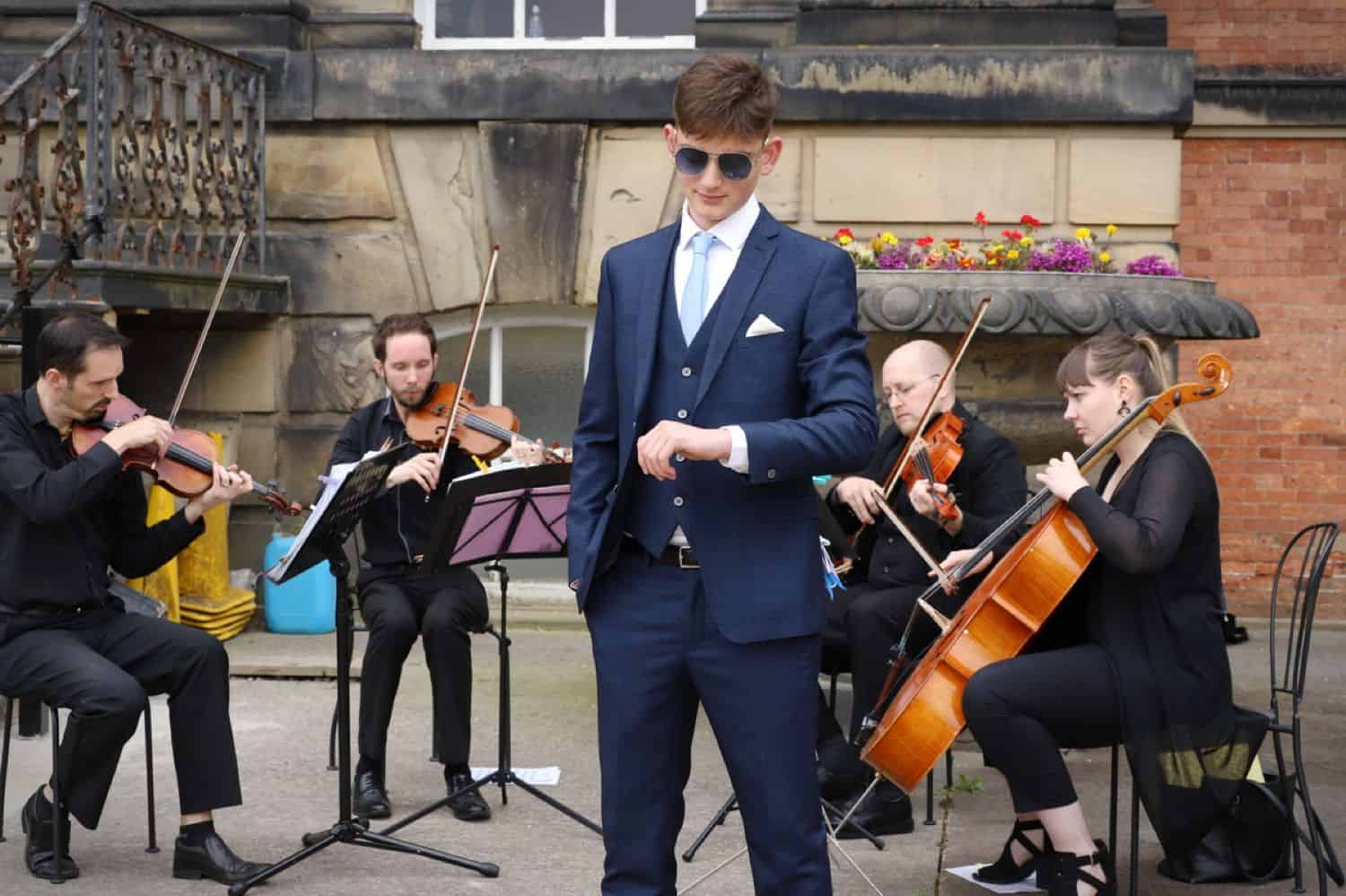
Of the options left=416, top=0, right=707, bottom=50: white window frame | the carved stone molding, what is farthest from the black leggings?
left=416, top=0, right=707, bottom=50: white window frame

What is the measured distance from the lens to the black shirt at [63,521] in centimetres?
455

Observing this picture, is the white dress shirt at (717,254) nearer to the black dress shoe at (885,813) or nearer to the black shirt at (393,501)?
the black dress shoe at (885,813)

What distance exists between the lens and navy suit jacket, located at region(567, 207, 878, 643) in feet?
10.1

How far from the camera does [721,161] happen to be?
306 centimetres

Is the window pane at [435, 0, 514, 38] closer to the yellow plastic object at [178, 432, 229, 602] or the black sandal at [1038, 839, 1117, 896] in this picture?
the yellow plastic object at [178, 432, 229, 602]

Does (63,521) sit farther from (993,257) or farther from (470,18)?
(470,18)

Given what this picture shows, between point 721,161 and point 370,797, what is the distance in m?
2.83

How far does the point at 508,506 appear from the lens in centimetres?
488

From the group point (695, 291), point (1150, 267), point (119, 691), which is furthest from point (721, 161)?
point (1150, 267)

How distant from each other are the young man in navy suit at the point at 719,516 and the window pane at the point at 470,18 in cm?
558

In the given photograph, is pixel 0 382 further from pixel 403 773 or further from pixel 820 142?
pixel 820 142

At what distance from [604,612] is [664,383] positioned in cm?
42

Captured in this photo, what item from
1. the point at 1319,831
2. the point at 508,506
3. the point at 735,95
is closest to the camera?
the point at 735,95

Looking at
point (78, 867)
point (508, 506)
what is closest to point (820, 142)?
point (508, 506)
